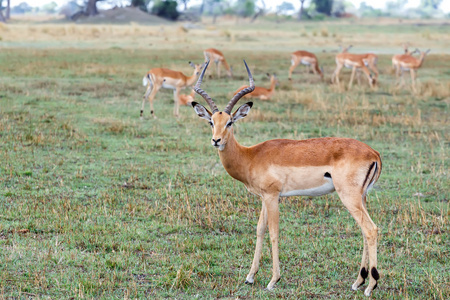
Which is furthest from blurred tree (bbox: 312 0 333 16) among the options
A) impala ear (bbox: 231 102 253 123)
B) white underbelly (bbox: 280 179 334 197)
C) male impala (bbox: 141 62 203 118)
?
white underbelly (bbox: 280 179 334 197)

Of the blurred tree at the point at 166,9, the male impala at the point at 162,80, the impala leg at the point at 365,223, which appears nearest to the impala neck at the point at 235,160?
the impala leg at the point at 365,223

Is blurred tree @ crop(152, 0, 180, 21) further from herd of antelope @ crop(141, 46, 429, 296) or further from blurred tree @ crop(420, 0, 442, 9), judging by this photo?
blurred tree @ crop(420, 0, 442, 9)

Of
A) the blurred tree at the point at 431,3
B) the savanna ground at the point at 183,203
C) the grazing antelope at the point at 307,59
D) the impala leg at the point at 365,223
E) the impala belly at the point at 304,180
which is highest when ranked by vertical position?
the impala belly at the point at 304,180

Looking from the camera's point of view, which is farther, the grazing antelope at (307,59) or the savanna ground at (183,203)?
the grazing antelope at (307,59)

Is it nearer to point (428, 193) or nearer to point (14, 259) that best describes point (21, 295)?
point (14, 259)

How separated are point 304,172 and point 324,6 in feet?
221

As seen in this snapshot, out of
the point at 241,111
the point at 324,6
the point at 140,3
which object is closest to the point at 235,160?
the point at 241,111

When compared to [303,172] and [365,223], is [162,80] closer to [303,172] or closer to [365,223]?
[303,172]

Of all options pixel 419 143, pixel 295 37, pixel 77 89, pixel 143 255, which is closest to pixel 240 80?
pixel 77 89

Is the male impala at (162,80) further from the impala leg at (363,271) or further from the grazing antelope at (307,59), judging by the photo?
the impala leg at (363,271)

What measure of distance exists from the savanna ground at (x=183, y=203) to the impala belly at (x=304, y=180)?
0.72 m

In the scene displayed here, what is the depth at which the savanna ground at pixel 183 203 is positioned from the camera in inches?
181

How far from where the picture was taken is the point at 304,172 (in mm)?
4430

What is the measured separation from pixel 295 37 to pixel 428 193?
29338 mm
